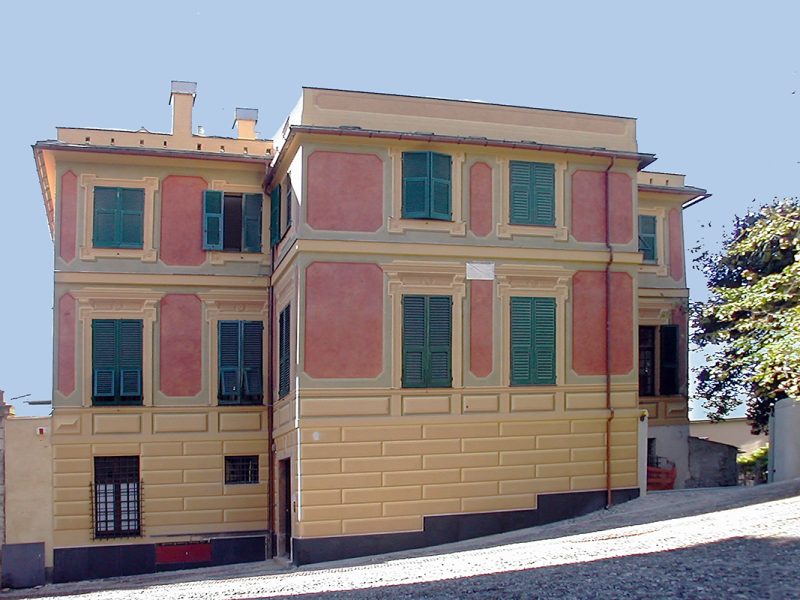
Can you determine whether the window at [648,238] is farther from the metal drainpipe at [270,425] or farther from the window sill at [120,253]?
the window sill at [120,253]

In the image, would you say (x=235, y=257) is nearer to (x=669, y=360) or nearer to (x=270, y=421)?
(x=270, y=421)

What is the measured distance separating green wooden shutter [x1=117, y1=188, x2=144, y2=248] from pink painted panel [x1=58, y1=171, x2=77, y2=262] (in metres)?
0.90

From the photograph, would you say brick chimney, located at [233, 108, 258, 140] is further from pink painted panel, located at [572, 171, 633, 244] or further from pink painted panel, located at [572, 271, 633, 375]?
pink painted panel, located at [572, 271, 633, 375]

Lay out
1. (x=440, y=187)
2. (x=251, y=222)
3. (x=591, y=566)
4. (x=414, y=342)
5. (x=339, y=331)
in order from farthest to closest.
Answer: (x=251, y=222) < (x=440, y=187) < (x=414, y=342) < (x=339, y=331) < (x=591, y=566)

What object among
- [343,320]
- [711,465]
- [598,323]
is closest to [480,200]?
[598,323]

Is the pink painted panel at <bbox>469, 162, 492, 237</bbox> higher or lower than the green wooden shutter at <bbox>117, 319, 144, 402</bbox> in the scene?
higher

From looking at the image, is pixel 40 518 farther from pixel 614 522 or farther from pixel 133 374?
pixel 614 522

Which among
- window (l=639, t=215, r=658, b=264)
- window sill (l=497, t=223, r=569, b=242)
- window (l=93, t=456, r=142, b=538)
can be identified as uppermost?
window (l=639, t=215, r=658, b=264)

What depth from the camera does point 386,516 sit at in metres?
21.9

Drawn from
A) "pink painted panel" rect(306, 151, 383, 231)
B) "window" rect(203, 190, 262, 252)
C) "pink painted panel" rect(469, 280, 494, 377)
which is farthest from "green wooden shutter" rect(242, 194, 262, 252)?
"pink painted panel" rect(469, 280, 494, 377)

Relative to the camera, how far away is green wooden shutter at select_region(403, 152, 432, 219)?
22594 mm

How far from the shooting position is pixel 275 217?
2494 cm

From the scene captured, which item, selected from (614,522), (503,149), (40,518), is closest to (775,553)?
(614,522)

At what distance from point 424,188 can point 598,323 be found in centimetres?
458
